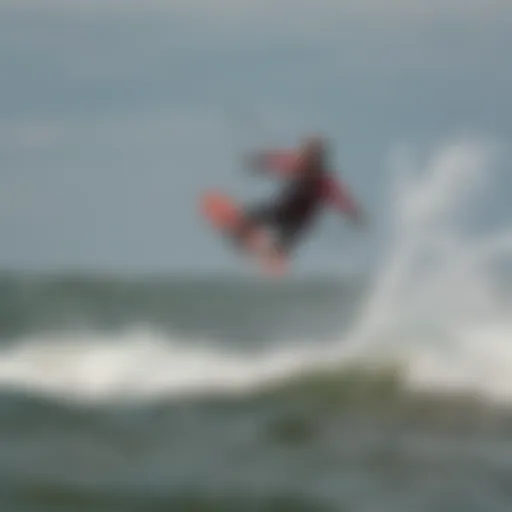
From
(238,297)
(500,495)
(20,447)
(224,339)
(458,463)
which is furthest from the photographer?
(238,297)

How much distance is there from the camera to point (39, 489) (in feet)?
37.1

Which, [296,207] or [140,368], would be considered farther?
[140,368]

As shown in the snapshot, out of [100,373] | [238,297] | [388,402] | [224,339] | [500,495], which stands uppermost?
[238,297]

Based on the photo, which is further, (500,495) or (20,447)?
(20,447)

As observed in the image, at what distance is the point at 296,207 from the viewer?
13.9 metres

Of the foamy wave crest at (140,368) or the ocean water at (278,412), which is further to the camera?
the foamy wave crest at (140,368)

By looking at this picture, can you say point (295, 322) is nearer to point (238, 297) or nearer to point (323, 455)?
point (323, 455)

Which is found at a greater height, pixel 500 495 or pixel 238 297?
pixel 238 297

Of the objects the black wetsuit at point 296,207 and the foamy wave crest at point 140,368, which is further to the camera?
the foamy wave crest at point 140,368

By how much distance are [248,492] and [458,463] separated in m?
1.58

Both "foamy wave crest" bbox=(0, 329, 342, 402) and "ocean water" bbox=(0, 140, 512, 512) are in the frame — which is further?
"foamy wave crest" bbox=(0, 329, 342, 402)

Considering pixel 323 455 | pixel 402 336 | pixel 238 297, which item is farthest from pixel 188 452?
pixel 238 297

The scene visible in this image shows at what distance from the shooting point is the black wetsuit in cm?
1376

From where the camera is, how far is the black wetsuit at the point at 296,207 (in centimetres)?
1376
